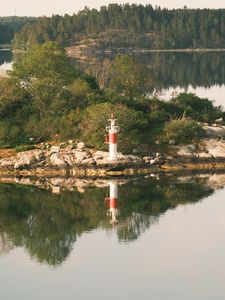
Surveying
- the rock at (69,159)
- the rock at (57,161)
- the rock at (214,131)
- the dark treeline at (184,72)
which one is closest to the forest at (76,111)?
the rock at (214,131)

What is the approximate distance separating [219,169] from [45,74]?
18724mm

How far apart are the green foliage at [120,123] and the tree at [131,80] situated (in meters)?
12.3

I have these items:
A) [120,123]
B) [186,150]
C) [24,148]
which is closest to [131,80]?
[120,123]

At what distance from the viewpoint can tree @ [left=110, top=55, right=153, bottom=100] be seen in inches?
2849

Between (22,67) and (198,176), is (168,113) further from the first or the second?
(22,67)

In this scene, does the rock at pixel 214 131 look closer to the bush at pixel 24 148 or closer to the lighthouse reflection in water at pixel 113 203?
the lighthouse reflection in water at pixel 113 203

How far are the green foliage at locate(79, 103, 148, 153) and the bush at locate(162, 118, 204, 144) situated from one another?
1.80 m

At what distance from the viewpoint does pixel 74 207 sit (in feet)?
160

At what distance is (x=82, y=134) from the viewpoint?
190ft

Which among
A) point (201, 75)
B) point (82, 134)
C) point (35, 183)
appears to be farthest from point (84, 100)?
point (201, 75)

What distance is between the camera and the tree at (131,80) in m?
72.4

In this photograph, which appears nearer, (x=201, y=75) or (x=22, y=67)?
(x=22, y=67)

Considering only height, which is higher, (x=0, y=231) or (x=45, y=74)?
(x=45, y=74)

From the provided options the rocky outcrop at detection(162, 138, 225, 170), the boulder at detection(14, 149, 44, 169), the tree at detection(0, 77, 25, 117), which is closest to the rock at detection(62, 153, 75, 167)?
the boulder at detection(14, 149, 44, 169)
